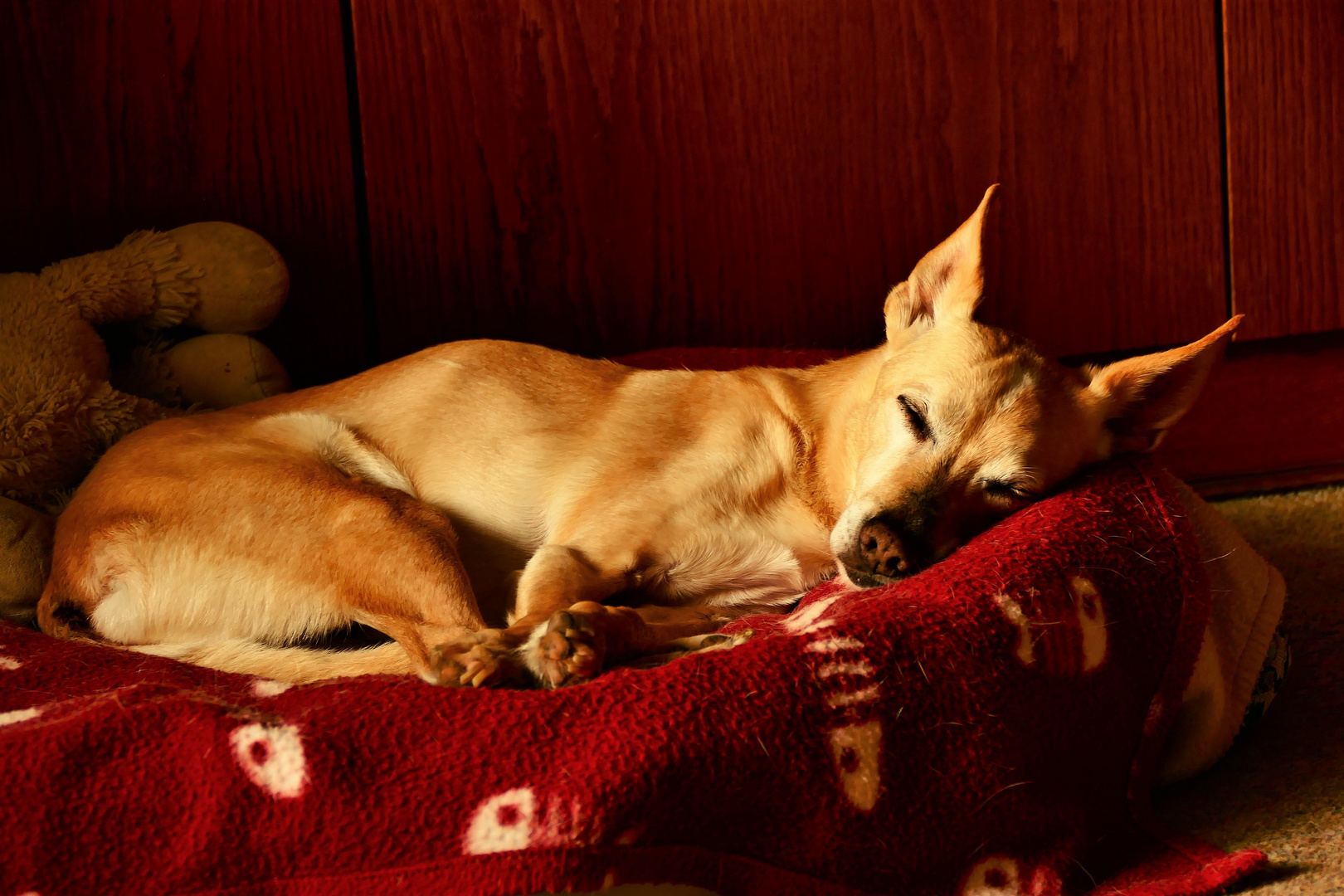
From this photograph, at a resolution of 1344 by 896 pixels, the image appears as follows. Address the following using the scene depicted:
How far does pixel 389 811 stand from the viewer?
1.23 m

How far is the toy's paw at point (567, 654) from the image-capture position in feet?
5.03

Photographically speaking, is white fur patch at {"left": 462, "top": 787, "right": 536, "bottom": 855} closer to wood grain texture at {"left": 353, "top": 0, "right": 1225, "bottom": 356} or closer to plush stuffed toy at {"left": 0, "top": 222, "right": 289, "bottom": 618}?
plush stuffed toy at {"left": 0, "top": 222, "right": 289, "bottom": 618}

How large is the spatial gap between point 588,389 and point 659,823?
1.22m

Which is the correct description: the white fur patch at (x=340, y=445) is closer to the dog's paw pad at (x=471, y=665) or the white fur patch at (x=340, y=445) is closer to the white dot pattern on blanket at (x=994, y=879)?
the dog's paw pad at (x=471, y=665)

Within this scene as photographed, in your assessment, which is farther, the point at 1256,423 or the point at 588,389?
the point at 1256,423

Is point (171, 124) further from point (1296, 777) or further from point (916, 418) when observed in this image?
point (1296, 777)

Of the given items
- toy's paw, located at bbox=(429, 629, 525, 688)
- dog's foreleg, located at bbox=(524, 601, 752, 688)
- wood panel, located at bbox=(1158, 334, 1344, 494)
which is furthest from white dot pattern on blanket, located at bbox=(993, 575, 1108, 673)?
wood panel, located at bbox=(1158, 334, 1344, 494)

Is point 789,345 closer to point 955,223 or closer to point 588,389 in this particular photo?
point 955,223

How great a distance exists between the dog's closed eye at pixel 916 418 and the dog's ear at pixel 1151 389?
1.15ft

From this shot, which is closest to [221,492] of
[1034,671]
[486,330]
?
[486,330]

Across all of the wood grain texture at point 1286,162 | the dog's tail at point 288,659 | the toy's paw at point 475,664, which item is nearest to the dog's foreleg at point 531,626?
the toy's paw at point 475,664

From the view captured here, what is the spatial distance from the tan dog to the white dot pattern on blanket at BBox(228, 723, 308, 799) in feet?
0.95

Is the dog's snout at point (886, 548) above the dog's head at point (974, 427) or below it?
below

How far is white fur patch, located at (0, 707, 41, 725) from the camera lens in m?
1.40
